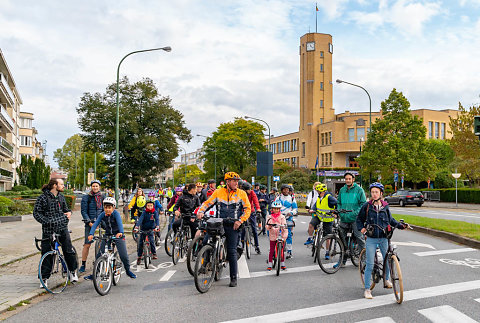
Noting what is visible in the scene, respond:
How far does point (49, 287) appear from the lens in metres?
7.55

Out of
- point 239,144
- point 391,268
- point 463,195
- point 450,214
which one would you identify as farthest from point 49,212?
point 239,144

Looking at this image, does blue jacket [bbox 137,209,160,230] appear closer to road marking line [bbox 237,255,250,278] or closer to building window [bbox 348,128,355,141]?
road marking line [bbox 237,255,250,278]

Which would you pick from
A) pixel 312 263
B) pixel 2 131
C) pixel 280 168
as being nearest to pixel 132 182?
pixel 2 131

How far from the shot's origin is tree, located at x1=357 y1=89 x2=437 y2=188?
4356 cm

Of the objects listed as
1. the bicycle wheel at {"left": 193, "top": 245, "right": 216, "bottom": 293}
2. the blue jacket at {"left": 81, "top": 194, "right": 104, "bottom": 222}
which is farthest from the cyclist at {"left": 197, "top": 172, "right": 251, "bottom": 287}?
the blue jacket at {"left": 81, "top": 194, "right": 104, "bottom": 222}

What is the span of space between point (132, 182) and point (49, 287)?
28.1 metres

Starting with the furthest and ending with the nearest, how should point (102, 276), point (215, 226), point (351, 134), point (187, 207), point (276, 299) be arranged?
point (351, 134) → point (187, 207) → point (215, 226) → point (102, 276) → point (276, 299)

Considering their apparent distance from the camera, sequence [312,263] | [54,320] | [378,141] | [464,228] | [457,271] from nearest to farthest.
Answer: [54,320] → [457,271] → [312,263] → [464,228] → [378,141]

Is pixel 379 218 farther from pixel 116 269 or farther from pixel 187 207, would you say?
pixel 187 207

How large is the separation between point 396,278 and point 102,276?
165 inches

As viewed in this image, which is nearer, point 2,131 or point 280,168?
point 2,131

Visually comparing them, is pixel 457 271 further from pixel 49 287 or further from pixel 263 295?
pixel 49 287

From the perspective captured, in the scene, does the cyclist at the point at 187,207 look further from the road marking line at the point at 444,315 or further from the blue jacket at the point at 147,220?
the road marking line at the point at 444,315

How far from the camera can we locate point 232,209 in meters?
7.62
